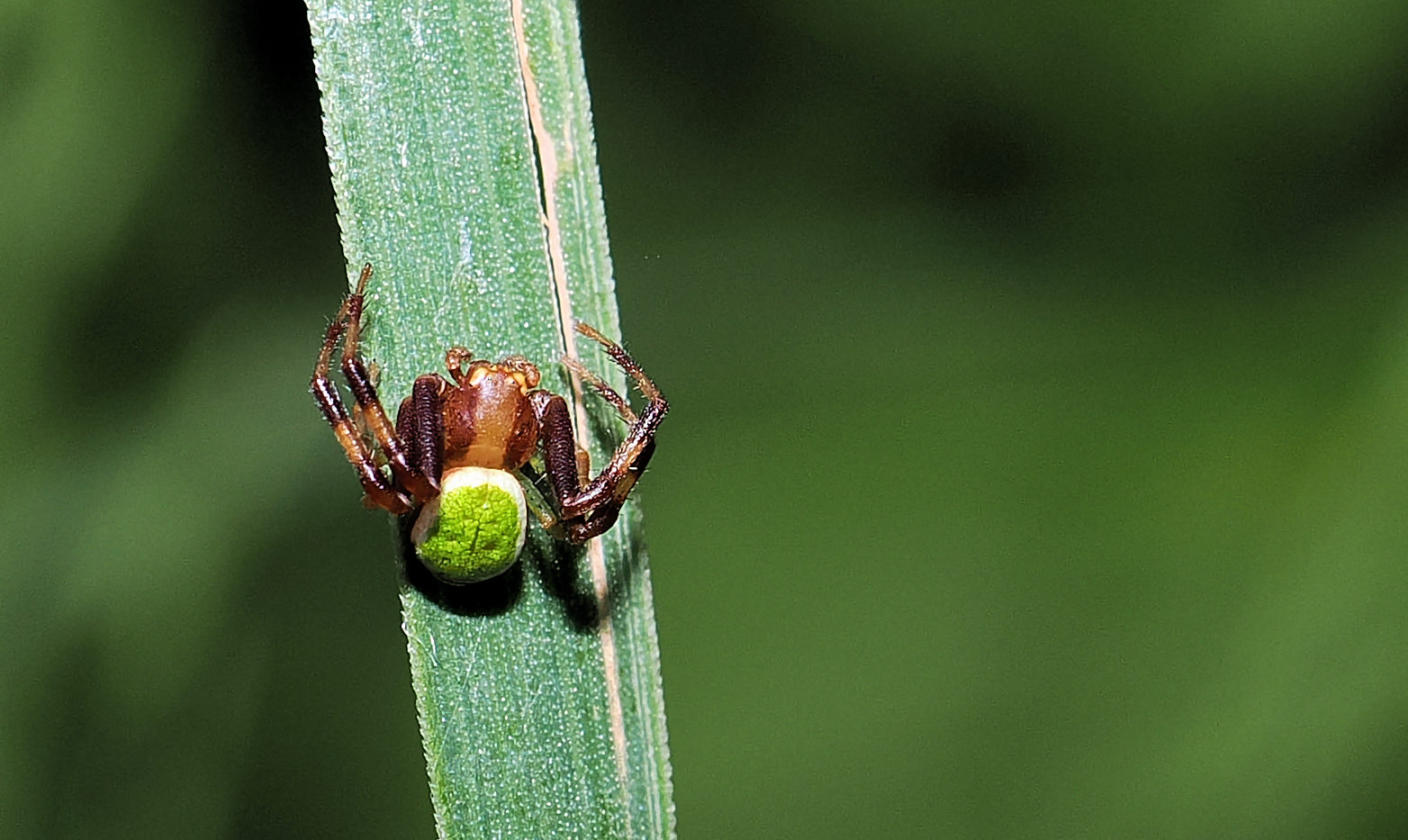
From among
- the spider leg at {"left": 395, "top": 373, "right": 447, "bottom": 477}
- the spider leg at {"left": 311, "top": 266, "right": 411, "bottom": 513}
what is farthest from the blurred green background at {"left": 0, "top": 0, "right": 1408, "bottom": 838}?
the spider leg at {"left": 395, "top": 373, "right": 447, "bottom": 477}

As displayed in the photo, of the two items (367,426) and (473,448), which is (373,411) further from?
(473,448)

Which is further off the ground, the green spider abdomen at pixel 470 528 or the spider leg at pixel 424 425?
the spider leg at pixel 424 425

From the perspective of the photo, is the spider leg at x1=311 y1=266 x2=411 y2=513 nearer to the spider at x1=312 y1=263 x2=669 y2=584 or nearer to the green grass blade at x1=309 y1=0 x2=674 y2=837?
the spider at x1=312 y1=263 x2=669 y2=584

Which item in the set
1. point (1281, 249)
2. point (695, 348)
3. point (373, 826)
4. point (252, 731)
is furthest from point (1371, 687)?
point (252, 731)

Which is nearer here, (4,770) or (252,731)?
(4,770)

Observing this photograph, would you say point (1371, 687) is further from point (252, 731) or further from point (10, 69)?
point (10, 69)

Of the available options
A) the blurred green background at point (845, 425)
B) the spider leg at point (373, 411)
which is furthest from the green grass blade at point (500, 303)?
the blurred green background at point (845, 425)

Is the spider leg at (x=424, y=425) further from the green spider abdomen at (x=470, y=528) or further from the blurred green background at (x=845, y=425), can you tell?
the blurred green background at (x=845, y=425)

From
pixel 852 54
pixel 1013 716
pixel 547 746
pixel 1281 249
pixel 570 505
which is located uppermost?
pixel 852 54
